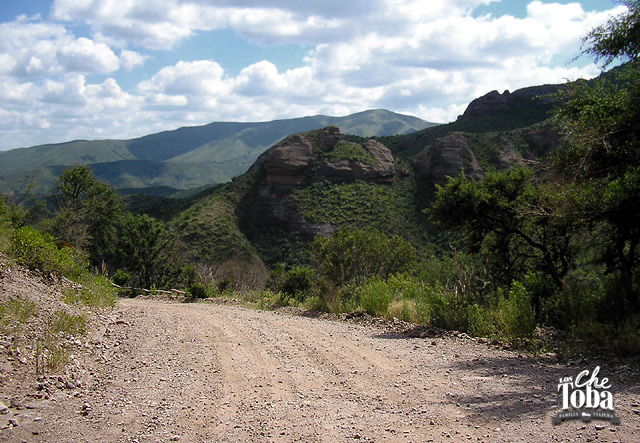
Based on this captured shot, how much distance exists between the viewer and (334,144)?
70.4 m

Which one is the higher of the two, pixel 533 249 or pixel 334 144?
pixel 334 144

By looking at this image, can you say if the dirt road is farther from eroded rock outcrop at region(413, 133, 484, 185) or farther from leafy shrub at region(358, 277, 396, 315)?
eroded rock outcrop at region(413, 133, 484, 185)

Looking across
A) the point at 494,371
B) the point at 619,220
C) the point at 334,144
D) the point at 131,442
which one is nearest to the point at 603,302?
the point at 619,220

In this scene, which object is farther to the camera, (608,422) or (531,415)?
(531,415)

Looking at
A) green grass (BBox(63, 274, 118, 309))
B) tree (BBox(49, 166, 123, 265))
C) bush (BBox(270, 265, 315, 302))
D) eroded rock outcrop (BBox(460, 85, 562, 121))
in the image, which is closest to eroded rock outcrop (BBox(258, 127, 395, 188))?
tree (BBox(49, 166, 123, 265))

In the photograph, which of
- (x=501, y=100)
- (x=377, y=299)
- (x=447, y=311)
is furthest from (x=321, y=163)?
(x=447, y=311)

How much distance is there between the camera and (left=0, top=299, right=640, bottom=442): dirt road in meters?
4.30

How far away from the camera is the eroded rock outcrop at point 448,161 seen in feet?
189

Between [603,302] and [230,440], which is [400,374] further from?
[603,302]

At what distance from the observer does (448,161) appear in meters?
59.0

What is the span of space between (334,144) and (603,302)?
63.6 meters

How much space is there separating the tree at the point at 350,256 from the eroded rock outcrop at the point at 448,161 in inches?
1550

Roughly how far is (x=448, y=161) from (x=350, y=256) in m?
44.8

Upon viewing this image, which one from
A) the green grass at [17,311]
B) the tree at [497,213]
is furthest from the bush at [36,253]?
the tree at [497,213]
